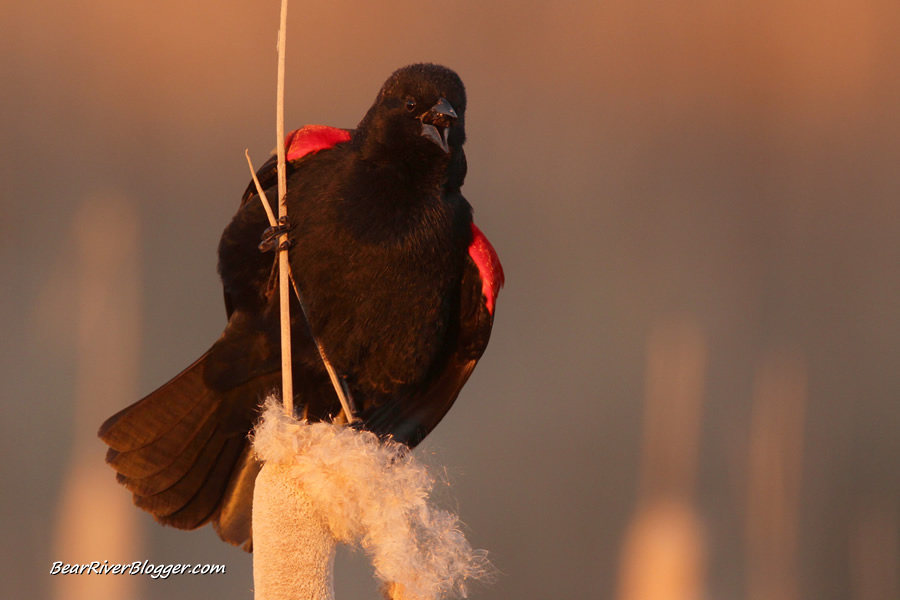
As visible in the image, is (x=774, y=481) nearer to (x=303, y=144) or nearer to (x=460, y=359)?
(x=460, y=359)

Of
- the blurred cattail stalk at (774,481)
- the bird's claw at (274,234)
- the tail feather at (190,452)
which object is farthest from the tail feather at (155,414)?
the blurred cattail stalk at (774,481)

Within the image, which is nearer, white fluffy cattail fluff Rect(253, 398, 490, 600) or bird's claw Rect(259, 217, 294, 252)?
white fluffy cattail fluff Rect(253, 398, 490, 600)

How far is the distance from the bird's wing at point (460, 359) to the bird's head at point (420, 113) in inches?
6.3

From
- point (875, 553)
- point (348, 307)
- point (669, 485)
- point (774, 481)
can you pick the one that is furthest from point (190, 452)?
point (875, 553)

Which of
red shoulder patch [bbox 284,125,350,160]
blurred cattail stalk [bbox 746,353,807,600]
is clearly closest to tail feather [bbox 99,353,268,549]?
red shoulder patch [bbox 284,125,350,160]

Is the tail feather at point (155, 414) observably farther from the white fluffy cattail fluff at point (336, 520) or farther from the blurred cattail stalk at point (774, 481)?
the blurred cattail stalk at point (774, 481)

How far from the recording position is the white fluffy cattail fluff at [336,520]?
63cm

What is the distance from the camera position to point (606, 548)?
1.98 metres

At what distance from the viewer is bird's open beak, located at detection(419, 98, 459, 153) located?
921 millimetres

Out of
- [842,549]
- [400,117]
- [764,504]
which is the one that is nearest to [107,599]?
[400,117]

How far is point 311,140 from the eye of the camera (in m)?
1.09

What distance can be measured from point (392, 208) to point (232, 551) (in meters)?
1.17

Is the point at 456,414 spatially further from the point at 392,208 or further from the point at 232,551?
the point at 392,208

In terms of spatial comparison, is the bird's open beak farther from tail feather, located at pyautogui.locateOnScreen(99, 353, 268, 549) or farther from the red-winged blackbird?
tail feather, located at pyautogui.locateOnScreen(99, 353, 268, 549)
